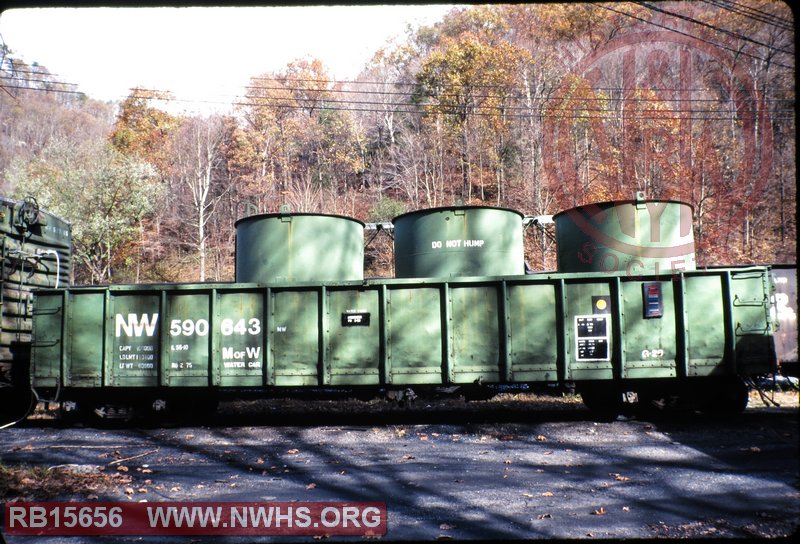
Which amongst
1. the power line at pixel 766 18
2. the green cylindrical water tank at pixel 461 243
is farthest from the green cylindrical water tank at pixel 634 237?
the power line at pixel 766 18

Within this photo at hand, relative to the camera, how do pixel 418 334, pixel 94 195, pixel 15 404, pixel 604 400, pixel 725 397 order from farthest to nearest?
pixel 94 195, pixel 15 404, pixel 604 400, pixel 725 397, pixel 418 334

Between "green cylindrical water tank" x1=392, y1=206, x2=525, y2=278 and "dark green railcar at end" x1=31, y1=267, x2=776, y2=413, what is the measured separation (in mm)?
996

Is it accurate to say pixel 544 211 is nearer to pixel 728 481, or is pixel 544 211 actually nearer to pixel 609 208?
pixel 609 208

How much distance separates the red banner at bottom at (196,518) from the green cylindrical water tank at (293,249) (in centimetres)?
499

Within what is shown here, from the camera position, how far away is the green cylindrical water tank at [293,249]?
377 inches

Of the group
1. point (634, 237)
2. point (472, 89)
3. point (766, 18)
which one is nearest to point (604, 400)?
point (634, 237)

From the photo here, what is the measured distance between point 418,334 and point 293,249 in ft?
9.61

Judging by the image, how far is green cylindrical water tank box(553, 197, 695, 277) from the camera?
9.20 m

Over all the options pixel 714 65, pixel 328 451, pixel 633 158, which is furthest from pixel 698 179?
pixel 328 451

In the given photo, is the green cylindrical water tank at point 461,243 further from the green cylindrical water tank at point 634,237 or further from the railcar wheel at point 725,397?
the railcar wheel at point 725,397

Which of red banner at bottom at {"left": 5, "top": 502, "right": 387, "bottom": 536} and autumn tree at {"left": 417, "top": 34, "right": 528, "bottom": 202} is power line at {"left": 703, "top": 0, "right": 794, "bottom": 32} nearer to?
red banner at bottom at {"left": 5, "top": 502, "right": 387, "bottom": 536}

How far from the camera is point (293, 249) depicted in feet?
31.5

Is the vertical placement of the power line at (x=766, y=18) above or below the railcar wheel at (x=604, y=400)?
above

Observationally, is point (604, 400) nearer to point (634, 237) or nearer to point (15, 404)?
point (634, 237)
